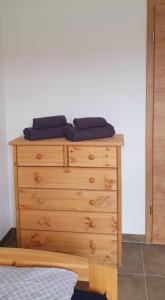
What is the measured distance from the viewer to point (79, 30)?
260cm

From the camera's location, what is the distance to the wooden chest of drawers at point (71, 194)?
7.50 ft

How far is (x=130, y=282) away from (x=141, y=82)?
5.16 feet

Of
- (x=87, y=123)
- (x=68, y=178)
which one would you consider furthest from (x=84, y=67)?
(x=68, y=178)

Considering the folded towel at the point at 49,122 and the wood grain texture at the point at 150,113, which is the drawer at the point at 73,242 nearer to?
the wood grain texture at the point at 150,113

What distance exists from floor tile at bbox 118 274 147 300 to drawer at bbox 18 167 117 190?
664 millimetres

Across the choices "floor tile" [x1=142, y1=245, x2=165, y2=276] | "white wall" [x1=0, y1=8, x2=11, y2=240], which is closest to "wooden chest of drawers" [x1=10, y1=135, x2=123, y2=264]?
"floor tile" [x1=142, y1=245, x2=165, y2=276]

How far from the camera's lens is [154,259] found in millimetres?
Answer: 2482

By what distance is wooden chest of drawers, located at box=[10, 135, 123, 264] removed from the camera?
2.29 metres

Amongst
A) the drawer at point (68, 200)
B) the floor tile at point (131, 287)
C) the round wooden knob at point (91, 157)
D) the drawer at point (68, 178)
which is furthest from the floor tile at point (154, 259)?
the round wooden knob at point (91, 157)

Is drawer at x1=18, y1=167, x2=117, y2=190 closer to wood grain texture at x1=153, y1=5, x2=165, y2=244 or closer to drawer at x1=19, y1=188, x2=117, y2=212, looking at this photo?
drawer at x1=19, y1=188, x2=117, y2=212

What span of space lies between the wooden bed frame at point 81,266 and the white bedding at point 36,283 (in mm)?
63

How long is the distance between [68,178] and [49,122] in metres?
0.47

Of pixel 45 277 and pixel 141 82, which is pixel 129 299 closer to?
pixel 45 277

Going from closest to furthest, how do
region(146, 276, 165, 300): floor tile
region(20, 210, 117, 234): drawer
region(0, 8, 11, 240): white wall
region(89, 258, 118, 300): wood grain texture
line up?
1. region(89, 258, 118, 300): wood grain texture
2. region(146, 276, 165, 300): floor tile
3. region(20, 210, 117, 234): drawer
4. region(0, 8, 11, 240): white wall
